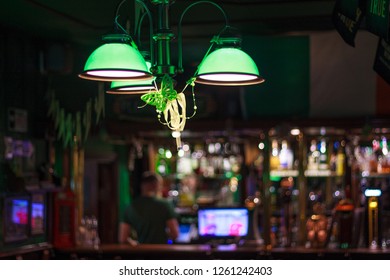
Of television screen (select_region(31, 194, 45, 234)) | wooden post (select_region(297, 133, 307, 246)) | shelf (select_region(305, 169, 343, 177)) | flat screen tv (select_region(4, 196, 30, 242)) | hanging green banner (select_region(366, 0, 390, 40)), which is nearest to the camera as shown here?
hanging green banner (select_region(366, 0, 390, 40))

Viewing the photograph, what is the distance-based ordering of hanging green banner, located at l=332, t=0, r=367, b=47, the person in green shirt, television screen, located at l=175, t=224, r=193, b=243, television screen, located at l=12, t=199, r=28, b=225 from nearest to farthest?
1. hanging green banner, located at l=332, t=0, r=367, b=47
2. television screen, located at l=12, t=199, r=28, b=225
3. the person in green shirt
4. television screen, located at l=175, t=224, r=193, b=243

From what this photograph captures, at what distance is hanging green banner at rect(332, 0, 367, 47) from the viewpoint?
425 centimetres

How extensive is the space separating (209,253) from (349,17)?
2605mm

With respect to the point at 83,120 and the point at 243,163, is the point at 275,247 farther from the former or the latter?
the point at 243,163

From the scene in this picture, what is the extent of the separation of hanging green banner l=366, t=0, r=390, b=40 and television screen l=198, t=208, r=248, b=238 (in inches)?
137

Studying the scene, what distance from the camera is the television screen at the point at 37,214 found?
6402mm

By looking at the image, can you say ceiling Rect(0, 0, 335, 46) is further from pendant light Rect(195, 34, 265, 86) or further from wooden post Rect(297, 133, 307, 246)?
pendant light Rect(195, 34, 265, 86)

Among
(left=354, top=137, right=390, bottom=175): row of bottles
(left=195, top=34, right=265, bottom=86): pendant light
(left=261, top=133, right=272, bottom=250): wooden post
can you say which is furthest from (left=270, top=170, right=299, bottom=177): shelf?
(left=195, top=34, right=265, bottom=86): pendant light

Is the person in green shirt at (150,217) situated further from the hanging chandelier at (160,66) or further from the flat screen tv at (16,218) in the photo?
the hanging chandelier at (160,66)

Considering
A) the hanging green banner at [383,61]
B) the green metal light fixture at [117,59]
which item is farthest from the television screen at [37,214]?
the hanging green banner at [383,61]

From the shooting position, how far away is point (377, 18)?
4066 mm

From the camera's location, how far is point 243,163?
9.27 metres
